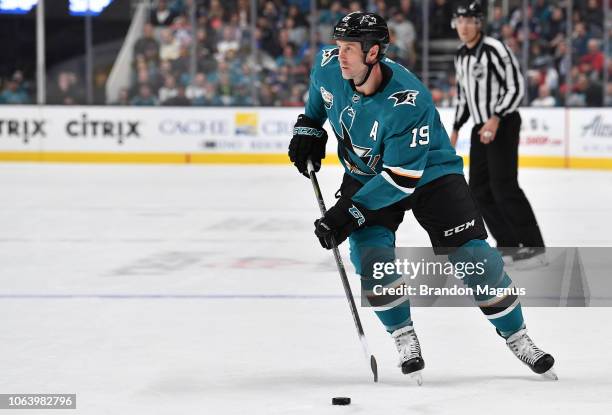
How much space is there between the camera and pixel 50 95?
1341 cm

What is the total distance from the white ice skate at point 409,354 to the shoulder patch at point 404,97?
68cm

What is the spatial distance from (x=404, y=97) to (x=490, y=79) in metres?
2.73

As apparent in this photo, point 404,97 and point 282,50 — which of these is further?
point 282,50

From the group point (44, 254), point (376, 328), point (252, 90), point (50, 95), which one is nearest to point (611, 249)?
point (376, 328)

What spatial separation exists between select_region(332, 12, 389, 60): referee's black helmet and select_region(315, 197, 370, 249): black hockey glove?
1.37 ft

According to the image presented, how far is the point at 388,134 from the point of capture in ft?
10.9

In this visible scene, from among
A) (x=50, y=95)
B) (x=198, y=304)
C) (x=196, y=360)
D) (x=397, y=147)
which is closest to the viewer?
(x=397, y=147)

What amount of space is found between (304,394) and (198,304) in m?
1.60

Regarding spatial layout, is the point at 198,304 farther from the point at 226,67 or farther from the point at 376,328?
the point at 226,67

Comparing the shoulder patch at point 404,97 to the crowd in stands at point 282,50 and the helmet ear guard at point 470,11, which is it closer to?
the helmet ear guard at point 470,11

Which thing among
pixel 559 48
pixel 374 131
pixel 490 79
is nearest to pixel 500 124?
pixel 490 79

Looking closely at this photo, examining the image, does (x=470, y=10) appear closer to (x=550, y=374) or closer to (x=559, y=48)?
(x=550, y=374)

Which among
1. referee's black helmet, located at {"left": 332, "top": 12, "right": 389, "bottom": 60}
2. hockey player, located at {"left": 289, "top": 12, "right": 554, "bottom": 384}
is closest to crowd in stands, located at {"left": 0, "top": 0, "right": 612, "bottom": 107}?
hockey player, located at {"left": 289, "top": 12, "right": 554, "bottom": 384}
